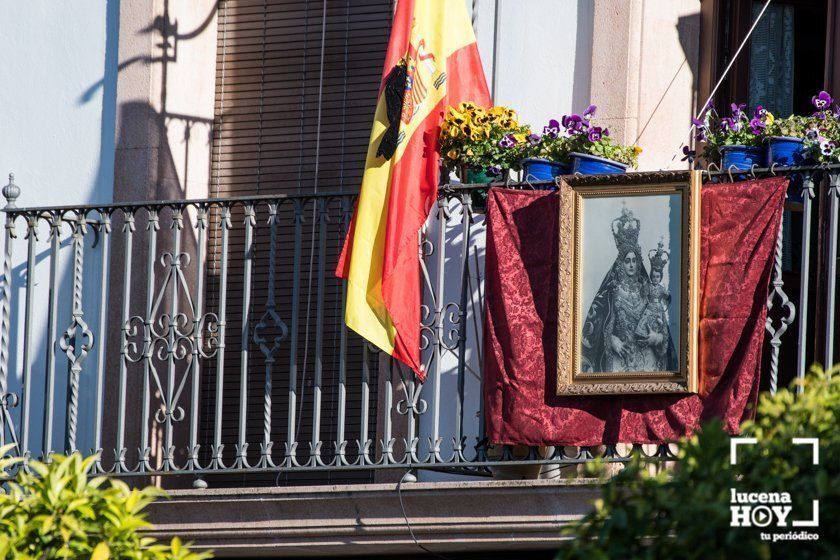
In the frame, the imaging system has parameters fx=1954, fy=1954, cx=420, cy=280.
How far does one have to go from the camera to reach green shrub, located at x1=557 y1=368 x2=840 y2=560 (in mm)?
6414

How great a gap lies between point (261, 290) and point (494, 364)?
6.56ft

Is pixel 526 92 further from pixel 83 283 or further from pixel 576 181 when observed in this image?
pixel 83 283

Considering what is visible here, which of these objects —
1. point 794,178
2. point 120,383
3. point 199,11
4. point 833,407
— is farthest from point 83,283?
point 833,407

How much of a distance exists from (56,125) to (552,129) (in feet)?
10.2

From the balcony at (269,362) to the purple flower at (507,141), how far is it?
275 millimetres

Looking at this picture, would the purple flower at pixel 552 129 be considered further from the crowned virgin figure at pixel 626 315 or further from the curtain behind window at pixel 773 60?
the curtain behind window at pixel 773 60

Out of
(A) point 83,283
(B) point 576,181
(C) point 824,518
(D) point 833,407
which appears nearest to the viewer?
(C) point 824,518

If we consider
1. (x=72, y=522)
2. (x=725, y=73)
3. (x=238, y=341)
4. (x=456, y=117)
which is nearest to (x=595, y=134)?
(x=456, y=117)

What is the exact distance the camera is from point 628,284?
9.55 meters

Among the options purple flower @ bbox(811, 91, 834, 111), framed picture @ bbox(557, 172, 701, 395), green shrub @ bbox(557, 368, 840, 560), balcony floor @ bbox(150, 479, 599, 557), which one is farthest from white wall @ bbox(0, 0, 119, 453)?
green shrub @ bbox(557, 368, 840, 560)

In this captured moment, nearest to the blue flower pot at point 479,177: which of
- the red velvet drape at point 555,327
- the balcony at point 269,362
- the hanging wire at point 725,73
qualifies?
the balcony at point 269,362

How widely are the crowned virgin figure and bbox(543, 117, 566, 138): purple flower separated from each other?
1.91 feet

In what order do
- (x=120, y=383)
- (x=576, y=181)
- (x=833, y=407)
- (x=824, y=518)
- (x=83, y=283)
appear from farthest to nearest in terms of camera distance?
1. (x=83, y=283)
2. (x=120, y=383)
3. (x=576, y=181)
4. (x=833, y=407)
5. (x=824, y=518)

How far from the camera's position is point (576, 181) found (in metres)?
9.59
